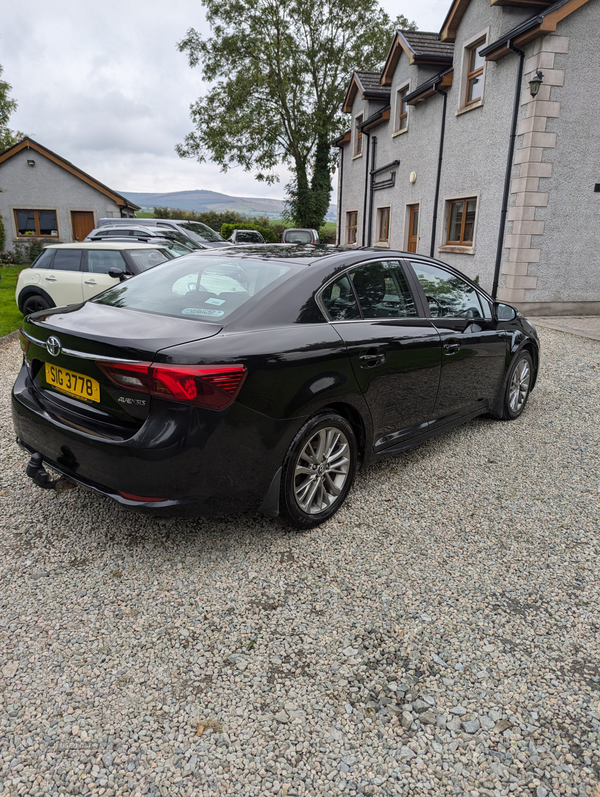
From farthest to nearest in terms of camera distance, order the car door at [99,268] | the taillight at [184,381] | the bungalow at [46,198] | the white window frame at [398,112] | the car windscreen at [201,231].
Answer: the bungalow at [46,198] → the car windscreen at [201,231] → the white window frame at [398,112] → the car door at [99,268] → the taillight at [184,381]

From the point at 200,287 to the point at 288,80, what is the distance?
3337 centimetres

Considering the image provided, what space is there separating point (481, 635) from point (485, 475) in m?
1.91

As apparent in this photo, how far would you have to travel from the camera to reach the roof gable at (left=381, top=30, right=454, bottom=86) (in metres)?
16.7

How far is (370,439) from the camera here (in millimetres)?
3668

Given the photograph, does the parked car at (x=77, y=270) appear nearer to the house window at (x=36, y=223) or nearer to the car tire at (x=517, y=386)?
the car tire at (x=517, y=386)

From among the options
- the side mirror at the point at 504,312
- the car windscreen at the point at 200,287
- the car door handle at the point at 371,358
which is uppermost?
the car windscreen at the point at 200,287

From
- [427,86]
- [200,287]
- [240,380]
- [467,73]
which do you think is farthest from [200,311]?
[427,86]

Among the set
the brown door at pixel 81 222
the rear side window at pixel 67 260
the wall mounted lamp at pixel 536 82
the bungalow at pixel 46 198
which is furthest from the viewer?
the brown door at pixel 81 222

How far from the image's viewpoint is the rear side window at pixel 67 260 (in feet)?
30.6

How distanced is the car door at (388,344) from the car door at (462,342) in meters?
0.17

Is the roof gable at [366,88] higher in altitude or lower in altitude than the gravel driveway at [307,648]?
higher

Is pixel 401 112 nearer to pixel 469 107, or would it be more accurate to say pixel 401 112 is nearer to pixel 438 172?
pixel 438 172

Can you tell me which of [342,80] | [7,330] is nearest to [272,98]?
[342,80]

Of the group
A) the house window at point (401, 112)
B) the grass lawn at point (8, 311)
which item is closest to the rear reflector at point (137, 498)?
the grass lawn at point (8, 311)
